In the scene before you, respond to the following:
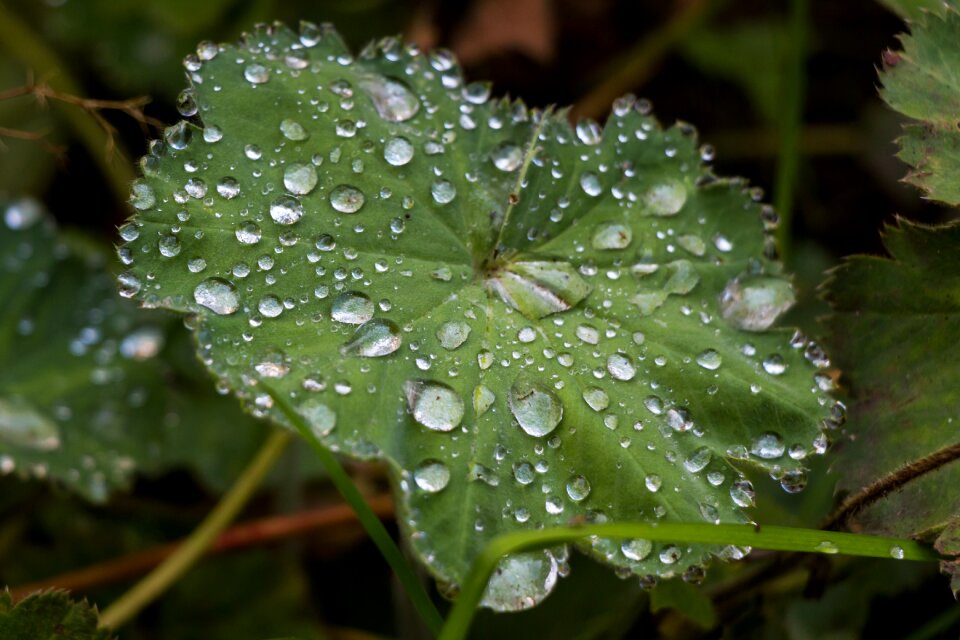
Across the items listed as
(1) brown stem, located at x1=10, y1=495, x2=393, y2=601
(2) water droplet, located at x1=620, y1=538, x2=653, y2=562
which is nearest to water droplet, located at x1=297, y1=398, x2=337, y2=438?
(2) water droplet, located at x1=620, y1=538, x2=653, y2=562

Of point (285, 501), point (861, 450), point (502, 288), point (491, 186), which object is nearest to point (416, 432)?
point (502, 288)

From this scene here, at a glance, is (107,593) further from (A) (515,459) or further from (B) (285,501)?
(A) (515,459)

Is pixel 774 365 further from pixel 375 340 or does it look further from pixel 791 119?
pixel 791 119

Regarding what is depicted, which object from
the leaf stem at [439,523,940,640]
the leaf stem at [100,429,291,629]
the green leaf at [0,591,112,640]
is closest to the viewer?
the leaf stem at [439,523,940,640]

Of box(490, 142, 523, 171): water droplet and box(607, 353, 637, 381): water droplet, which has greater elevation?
box(490, 142, 523, 171): water droplet

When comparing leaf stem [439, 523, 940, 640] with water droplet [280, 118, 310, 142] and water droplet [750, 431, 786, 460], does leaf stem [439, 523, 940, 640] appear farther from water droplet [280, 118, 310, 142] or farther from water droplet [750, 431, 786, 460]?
water droplet [280, 118, 310, 142]

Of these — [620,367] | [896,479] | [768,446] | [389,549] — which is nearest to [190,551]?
[389,549]
